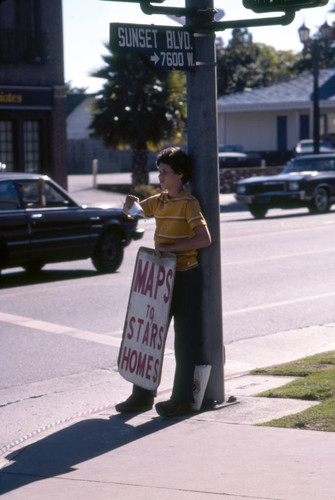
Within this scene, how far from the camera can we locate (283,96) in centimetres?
5388

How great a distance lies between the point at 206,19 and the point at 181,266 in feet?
5.70

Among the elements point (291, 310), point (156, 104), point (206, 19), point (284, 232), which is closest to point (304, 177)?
point (284, 232)

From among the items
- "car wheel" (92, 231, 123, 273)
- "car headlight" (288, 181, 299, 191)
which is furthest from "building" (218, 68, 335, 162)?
"car wheel" (92, 231, 123, 273)

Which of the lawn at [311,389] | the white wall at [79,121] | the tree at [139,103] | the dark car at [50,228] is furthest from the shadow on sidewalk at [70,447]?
the white wall at [79,121]

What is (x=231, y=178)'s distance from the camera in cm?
3769

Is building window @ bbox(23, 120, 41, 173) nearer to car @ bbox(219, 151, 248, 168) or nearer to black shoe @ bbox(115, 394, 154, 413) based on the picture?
car @ bbox(219, 151, 248, 168)

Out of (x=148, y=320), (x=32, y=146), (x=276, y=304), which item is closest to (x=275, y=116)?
(x=32, y=146)

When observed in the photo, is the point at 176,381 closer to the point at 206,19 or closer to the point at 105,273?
the point at 206,19

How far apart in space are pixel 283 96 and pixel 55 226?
41.6 m

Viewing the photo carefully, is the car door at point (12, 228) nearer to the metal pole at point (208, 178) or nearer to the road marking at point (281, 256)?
the road marking at point (281, 256)

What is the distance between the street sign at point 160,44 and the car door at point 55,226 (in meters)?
7.51

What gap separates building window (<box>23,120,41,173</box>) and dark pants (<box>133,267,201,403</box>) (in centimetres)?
2500

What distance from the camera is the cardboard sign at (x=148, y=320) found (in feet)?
21.0

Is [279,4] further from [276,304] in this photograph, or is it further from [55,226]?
[55,226]
